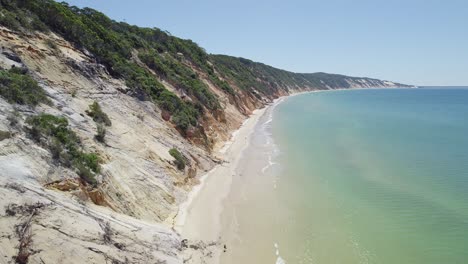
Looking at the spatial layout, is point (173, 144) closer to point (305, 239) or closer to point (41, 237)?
point (305, 239)

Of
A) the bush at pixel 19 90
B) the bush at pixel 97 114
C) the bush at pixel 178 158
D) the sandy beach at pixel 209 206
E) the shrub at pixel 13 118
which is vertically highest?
the bush at pixel 19 90

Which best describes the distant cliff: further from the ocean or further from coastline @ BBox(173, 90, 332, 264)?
the ocean

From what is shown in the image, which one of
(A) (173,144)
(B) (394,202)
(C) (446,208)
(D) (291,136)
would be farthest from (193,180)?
(D) (291,136)

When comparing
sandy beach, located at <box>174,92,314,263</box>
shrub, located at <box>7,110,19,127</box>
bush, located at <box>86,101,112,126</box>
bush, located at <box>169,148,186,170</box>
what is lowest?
sandy beach, located at <box>174,92,314,263</box>

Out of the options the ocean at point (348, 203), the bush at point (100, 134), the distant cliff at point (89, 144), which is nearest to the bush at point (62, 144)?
the distant cliff at point (89, 144)

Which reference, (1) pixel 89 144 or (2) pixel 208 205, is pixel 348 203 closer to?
(2) pixel 208 205

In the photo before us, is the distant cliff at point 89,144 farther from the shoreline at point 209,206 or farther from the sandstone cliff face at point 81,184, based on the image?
the shoreline at point 209,206

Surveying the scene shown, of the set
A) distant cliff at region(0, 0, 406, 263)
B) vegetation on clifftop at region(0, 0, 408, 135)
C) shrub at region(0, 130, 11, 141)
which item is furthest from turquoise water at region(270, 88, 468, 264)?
shrub at region(0, 130, 11, 141)
